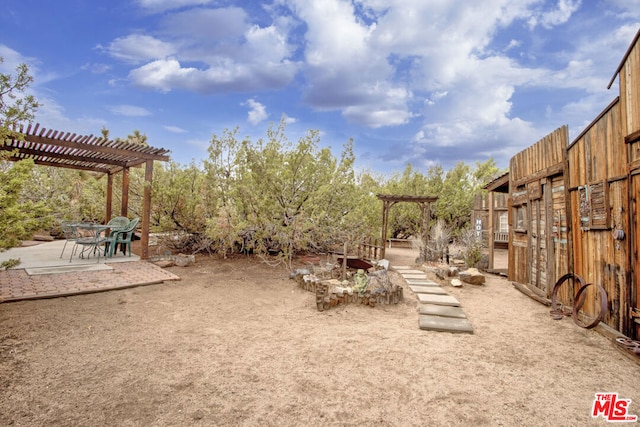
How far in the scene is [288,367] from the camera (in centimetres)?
275

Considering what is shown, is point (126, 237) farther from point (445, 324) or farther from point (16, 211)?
point (445, 324)

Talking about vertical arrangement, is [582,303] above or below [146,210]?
below

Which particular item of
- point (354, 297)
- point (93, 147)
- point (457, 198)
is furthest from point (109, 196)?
point (457, 198)

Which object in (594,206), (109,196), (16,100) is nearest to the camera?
(16,100)

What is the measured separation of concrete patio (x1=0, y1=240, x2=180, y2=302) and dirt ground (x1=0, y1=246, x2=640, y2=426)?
40 centimetres

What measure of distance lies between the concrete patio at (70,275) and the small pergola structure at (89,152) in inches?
42.9

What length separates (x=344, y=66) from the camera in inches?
330

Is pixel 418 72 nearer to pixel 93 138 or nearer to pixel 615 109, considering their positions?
pixel 615 109

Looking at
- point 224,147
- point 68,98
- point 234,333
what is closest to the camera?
point 234,333

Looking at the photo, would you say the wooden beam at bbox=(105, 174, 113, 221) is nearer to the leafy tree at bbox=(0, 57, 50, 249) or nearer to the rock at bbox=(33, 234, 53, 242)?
the rock at bbox=(33, 234, 53, 242)

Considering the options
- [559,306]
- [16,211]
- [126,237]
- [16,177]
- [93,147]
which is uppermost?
[93,147]

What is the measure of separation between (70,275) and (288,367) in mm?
5464

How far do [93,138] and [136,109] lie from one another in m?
1.82

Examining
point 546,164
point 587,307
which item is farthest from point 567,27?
point 587,307
